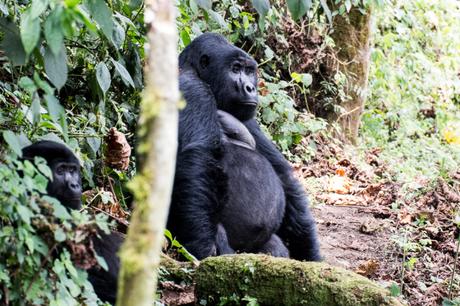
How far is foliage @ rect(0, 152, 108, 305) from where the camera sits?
2.65m

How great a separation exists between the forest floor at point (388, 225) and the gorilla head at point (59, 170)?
192cm

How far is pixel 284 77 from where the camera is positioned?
9.17 m

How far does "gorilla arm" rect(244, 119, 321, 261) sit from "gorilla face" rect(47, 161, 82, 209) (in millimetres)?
2144

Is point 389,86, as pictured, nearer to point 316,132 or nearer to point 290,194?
point 316,132

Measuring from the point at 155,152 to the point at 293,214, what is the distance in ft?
14.2

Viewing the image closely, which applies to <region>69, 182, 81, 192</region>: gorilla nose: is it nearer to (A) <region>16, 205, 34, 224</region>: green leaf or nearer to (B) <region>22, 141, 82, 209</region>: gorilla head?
(B) <region>22, 141, 82, 209</region>: gorilla head

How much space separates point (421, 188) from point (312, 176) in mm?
1244

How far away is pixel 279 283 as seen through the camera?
370 centimetres

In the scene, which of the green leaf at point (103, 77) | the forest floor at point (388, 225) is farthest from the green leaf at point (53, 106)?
the forest floor at point (388, 225)

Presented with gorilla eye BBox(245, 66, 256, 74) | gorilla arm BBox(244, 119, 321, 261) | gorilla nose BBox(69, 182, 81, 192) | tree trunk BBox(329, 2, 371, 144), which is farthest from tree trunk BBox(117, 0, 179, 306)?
tree trunk BBox(329, 2, 371, 144)

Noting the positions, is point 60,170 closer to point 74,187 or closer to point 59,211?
point 74,187

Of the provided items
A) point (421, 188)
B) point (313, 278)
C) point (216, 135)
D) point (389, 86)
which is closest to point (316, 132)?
point (421, 188)

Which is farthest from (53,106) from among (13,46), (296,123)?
(296,123)

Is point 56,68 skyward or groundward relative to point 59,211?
skyward
